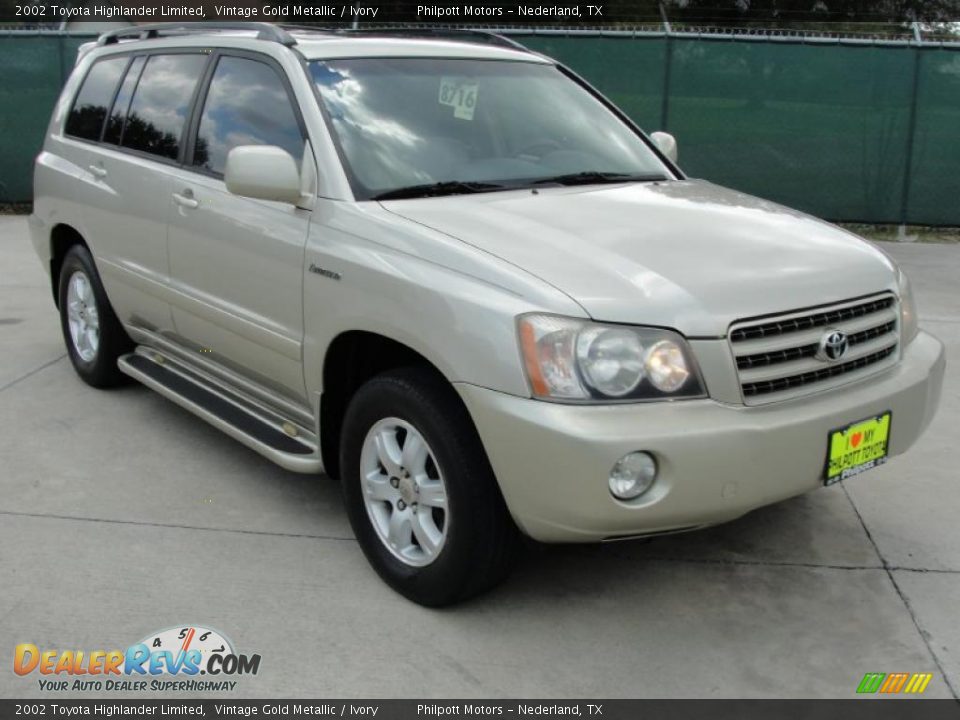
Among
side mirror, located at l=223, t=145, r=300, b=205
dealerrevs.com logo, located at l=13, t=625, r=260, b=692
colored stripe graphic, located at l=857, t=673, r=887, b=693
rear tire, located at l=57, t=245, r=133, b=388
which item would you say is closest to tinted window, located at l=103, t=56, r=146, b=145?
rear tire, located at l=57, t=245, r=133, b=388

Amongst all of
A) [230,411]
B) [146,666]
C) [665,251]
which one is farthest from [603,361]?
[230,411]

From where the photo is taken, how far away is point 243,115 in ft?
14.1

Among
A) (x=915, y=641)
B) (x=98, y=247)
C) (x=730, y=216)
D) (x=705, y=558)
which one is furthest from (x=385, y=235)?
(x=98, y=247)

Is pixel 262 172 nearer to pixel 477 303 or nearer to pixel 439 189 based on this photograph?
pixel 439 189

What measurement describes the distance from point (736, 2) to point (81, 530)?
2774cm

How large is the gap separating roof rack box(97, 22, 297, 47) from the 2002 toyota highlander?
6 cm

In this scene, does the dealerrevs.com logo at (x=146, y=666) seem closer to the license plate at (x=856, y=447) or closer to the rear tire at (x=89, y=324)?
the license plate at (x=856, y=447)

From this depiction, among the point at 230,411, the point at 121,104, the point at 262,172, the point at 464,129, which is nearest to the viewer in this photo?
the point at 262,172

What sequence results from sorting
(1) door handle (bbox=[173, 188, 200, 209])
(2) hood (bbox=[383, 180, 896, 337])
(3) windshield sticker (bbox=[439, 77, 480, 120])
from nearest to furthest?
1. (2) hood (bbox=[383, 180, 896, 337])
2. (3) windshield sticker (bbox=[439, 77, 480, 120])
3. (1) door handle (bbox=[173, 188, 200, 209])

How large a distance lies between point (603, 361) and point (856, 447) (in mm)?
942

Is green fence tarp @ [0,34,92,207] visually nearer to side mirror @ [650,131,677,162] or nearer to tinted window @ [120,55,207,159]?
tinted window @ [120,55,207,159]

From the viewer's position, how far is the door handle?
14.4 feet

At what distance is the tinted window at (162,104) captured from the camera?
4699 mm
